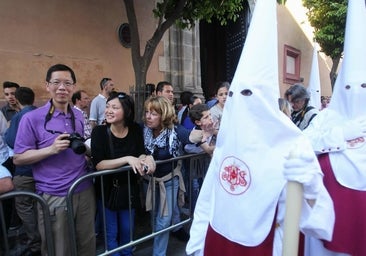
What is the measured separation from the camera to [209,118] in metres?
3.30

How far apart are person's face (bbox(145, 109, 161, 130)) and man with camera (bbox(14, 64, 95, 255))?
0.70m

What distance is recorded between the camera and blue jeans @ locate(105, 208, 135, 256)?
309 centimetres

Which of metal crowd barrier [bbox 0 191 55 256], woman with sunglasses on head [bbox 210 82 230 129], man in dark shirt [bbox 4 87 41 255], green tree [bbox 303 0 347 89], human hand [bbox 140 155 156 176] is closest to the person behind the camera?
metal crowd barrier [bbox 0 191 55 256]

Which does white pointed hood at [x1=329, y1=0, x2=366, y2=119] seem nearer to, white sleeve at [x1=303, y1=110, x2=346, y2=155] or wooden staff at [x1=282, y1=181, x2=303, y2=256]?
white sleeve at [x1=303, y1=110, x2=346, y2=155]

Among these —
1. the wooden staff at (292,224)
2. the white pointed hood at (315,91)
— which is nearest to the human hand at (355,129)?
the wooden staff at (292,224)

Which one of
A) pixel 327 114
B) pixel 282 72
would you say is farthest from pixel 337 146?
pixel 282 72

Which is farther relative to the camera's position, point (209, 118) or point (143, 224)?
point (143, 224)

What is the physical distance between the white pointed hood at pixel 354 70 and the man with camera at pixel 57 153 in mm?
1857

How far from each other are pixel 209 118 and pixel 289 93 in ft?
6.40

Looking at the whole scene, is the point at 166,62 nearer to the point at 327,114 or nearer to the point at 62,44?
the point at 62,44

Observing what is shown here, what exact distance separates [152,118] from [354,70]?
1710 millimetres

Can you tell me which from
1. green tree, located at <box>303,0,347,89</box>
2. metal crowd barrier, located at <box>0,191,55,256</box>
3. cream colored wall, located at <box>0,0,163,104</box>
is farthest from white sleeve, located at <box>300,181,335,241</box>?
green tree, located at <box>303,0,347,89</box>

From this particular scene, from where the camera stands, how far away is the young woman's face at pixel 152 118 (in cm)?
318

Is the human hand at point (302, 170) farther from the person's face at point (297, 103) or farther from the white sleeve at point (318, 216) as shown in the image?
the person's face at point (297, 103)
